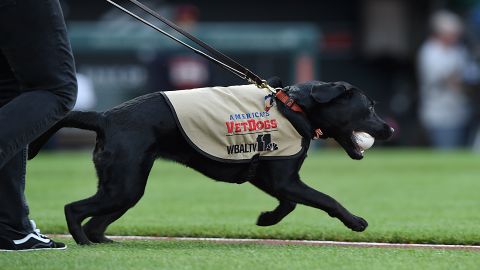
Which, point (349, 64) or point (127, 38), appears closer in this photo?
point (127, 38)

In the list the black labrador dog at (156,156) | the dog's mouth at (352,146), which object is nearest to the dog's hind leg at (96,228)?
the black labrador dog at (156,156)

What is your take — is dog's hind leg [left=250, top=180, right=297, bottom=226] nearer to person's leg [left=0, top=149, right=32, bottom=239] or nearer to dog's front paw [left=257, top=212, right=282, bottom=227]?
dog's front paw [left=257, top=212, right=282, bottom=227]

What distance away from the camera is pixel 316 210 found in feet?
32.0

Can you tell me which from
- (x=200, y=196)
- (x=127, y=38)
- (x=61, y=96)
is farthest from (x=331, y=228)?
(x=127, y=38)

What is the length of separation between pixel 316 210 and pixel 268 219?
2494 mm

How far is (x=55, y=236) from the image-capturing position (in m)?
7.56

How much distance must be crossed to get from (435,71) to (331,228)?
10.6 meters

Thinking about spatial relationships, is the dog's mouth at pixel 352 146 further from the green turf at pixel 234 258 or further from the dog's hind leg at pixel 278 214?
the green turf at pixel 234 258

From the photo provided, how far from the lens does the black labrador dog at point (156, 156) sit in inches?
263

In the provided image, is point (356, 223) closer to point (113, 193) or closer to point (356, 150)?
point (356, 150)

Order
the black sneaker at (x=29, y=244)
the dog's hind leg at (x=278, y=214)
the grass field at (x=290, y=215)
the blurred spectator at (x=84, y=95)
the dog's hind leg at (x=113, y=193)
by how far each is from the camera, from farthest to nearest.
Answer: the blurred spectator at (x=84, y=95) < the dog's hind leg at (x=278, y=214) < the dog's hind leg at (x=113, y=193) < the black sneaker at (x=29, y=244) < the grass field at (x=290, y=215)

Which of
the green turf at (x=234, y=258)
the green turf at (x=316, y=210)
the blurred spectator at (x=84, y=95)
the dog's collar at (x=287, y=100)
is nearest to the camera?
the green turf at (x=234, y=258)

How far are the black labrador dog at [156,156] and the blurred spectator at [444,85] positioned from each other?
1086 cm

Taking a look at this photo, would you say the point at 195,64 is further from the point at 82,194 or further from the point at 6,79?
the point at 6,79
